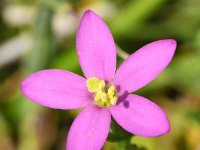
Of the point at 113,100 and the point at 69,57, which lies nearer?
the point at 113,100

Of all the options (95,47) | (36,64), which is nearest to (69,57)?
(36,64)

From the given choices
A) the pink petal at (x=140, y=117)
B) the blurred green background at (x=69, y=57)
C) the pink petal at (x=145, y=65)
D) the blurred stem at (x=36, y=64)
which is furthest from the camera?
the blurred green background at (x=69, y=57)

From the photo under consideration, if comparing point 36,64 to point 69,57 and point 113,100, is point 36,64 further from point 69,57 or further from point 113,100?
point 113,100

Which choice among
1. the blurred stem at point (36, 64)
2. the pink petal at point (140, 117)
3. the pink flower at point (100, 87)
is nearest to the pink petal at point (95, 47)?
the pink flower at point (100, 87)

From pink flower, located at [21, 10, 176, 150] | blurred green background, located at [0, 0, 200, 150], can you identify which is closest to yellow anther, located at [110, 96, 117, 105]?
pink flower, located at [21, 10, 176, 150]

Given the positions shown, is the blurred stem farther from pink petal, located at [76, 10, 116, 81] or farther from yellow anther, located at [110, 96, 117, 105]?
yellow anther, located at [110, 96, 117, 105]

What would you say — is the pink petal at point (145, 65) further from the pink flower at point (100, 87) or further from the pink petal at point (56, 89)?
the pink petal at point (56, 89)
